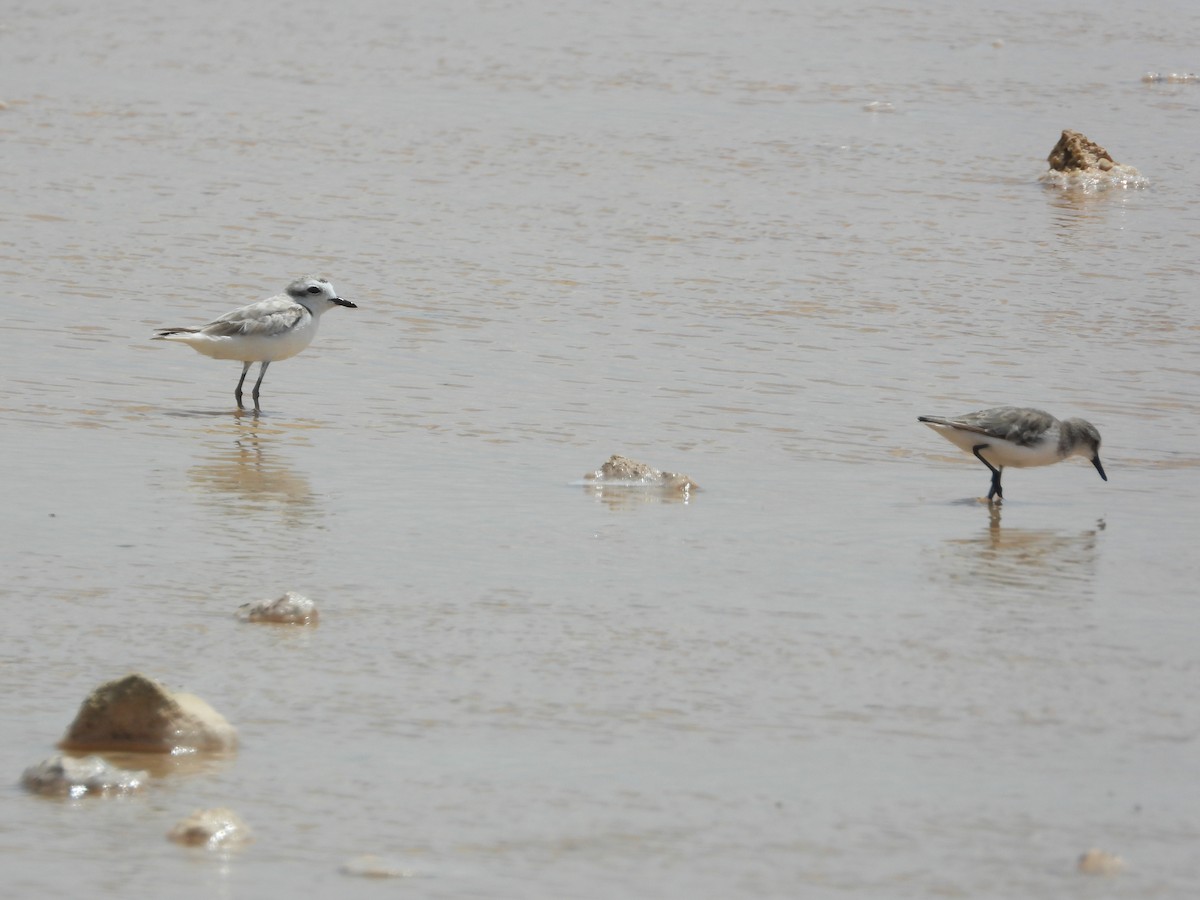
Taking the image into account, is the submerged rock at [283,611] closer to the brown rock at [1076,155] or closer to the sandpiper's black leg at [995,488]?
the sandpiper's black leg at [995,488]

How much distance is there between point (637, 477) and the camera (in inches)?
367

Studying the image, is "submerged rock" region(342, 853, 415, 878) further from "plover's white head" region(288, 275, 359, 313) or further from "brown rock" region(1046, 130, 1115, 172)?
"brown rock" region(1046, 130, 1115, 172)

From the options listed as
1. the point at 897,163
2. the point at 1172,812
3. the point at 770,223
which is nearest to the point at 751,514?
the point at 1172,812

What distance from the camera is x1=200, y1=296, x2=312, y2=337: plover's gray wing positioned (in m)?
11.3

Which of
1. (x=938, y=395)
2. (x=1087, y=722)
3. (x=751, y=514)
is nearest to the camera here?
(x=1087, y=722)

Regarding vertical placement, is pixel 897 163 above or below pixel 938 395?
above

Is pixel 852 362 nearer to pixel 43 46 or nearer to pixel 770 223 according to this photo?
pixel 770 223

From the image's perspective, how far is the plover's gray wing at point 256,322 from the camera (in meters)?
→ 11.3

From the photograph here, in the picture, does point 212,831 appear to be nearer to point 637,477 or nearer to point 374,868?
point 374,868

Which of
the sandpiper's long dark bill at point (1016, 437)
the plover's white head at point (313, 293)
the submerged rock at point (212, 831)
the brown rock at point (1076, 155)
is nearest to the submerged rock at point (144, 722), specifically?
the submerged rock at point (212, 831)

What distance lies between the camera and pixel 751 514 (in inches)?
352

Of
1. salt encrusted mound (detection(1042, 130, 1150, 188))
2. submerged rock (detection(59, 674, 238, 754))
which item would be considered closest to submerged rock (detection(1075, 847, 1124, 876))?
submerged rock (detection(59, 674, 238, 754))

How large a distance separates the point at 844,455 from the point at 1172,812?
507 cm

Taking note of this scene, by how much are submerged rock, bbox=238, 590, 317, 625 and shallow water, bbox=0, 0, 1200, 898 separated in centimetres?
10
